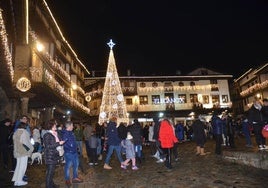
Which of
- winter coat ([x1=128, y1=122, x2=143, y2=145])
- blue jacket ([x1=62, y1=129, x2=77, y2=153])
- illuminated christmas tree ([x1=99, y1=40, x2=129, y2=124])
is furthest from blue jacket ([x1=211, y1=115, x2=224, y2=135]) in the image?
illuminated christmas tree ([x1=99, y1=40, x2=129, y2=124])

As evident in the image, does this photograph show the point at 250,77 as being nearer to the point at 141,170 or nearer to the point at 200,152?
the point at 200,152

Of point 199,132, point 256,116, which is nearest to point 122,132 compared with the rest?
point 199,132

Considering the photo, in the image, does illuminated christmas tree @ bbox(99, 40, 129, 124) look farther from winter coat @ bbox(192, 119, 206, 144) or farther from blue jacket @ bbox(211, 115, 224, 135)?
blue jacket @ bbox(211, 115, 224, 135)

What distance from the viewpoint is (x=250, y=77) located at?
57688 millimetres

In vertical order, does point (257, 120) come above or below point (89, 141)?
above

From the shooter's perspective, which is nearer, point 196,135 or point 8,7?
point 8,7

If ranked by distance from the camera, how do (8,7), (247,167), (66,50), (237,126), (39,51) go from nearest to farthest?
(247,167) < (8,7) < (39,51) < (237,126) < (66,50)

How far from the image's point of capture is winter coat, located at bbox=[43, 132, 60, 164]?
299 inches

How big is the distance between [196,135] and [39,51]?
56.7ft

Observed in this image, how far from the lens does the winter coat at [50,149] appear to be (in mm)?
7602

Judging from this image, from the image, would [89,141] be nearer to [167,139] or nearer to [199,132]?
[167,139]

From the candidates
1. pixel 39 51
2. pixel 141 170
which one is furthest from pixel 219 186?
pixel 39 51

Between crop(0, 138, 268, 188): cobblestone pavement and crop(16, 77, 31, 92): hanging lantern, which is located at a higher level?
crop(16, 77, 31, 92): hanging lantern

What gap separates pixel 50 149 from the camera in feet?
25.1
